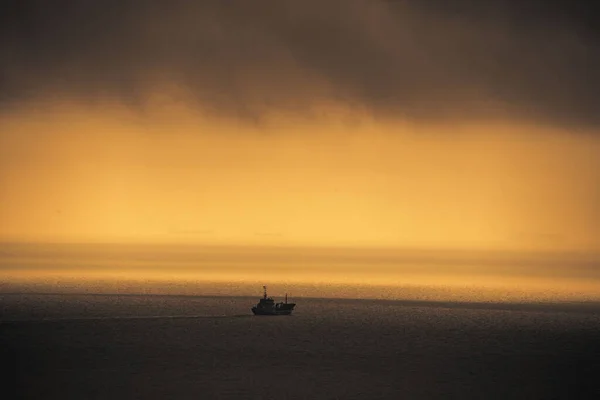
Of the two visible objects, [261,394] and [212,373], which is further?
[212,373]

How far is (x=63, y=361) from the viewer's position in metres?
132

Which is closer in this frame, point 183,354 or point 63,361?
point 63,361

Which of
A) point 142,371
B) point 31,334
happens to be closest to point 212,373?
point 142,371

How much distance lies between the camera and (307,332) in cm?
19700

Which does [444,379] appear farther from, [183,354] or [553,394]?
[183,354]

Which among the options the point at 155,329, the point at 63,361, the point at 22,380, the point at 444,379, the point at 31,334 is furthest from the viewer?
the point at 155,329

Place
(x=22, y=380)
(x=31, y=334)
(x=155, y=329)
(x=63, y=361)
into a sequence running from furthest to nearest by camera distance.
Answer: (x=155, y=329), (x=31, y=334), (x=63, y=361), (x=22, y=380)

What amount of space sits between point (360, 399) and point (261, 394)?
10.2 metres

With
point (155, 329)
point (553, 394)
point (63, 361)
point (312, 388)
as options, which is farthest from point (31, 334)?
point (553, 394)

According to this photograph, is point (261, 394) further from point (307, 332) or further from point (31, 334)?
point (307, 332)

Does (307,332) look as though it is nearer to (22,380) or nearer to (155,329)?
(155,329)

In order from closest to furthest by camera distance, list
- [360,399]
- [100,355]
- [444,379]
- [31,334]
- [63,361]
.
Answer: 1. [360,399]
2. [444,379]
3. [63,361]
4. [100,355]
5. [31,334]

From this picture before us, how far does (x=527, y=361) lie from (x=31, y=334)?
260 ft

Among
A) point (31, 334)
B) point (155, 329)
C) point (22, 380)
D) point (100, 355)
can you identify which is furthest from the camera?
point (155, 329)
